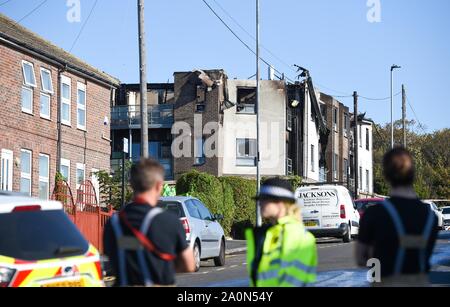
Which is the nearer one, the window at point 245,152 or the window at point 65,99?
the window at point 65,99

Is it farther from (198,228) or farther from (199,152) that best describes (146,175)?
(199,152)

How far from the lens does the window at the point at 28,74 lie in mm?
30484

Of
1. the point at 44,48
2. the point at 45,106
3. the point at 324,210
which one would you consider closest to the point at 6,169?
the point at 45,106

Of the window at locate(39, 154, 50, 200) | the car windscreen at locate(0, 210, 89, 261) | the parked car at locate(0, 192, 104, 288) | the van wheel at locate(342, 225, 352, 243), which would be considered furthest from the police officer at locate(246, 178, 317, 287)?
the van wheel at locate(342, 225, 352, 243)

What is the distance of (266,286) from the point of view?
6.48 metres

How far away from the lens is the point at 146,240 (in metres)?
6.50

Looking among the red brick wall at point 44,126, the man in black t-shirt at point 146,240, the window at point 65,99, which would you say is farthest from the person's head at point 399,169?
the window at point 65,99

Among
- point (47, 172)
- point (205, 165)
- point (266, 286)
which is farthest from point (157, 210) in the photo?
point (205, 165)

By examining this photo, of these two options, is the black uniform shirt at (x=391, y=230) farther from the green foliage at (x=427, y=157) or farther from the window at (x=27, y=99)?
the green foliage at (x=427, y=157)

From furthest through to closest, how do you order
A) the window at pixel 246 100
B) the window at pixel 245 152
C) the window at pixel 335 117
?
the window at pixel 335 117
the window at pixel 246 100
the window at pixel 245 152

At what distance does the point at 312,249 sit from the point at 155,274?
1044 mm

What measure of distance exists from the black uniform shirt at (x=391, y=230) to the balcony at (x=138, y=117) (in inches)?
2141

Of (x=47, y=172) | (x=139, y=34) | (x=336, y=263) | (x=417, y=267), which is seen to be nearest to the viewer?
(x=417, y=267)
